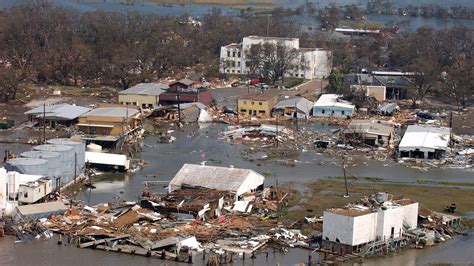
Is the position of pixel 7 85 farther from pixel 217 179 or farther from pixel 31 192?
pixel 217 179

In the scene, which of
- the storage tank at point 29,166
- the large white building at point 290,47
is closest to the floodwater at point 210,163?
the storage tank at point 29,166

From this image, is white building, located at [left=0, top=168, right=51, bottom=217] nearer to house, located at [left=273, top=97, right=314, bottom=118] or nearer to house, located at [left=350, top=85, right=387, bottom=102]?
house, located at [left=273, top=97, right=314, bottom=118]

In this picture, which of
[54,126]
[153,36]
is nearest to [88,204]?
[54,126]

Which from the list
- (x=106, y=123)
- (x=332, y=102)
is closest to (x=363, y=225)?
(x=106, y=123)

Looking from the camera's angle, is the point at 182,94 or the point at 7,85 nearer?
the point at 182,94

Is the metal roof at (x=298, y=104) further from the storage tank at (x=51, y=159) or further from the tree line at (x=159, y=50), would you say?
the storage tank at (x=51, y=159)

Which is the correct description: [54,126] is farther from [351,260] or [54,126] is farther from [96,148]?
[351,260]

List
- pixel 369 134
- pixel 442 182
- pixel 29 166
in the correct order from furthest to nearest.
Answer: pixel 369 134
pixel 442 182
pixel 29 166
